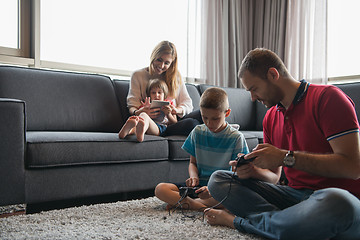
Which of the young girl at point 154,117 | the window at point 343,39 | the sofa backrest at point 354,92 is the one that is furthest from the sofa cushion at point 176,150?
the window at point 343,39

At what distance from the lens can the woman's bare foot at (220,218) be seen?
4.48 feet

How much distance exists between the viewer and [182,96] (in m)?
2.75

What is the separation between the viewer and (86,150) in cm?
181

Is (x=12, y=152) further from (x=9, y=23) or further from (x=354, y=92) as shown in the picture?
(x=354, y=92)

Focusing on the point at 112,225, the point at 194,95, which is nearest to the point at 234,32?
the point at 194,95

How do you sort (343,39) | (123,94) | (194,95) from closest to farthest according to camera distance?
(123,94)
(194,95)
(343,39)

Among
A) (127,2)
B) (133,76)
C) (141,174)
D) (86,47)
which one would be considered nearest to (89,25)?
(86,47)

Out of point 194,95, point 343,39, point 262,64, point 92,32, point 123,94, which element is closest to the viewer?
point 262,64

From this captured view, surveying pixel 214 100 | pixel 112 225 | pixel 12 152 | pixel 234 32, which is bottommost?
pixel 112 225

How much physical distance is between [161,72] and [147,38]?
3.95ft

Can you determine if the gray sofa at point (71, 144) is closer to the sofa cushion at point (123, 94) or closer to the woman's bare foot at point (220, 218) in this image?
the sofa cushion at point (123, 94)

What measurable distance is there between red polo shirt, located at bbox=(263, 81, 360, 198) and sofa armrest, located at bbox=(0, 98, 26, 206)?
1214mm

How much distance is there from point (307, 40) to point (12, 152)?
340 centimetres

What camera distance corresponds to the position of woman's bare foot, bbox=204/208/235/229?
4.48ft
